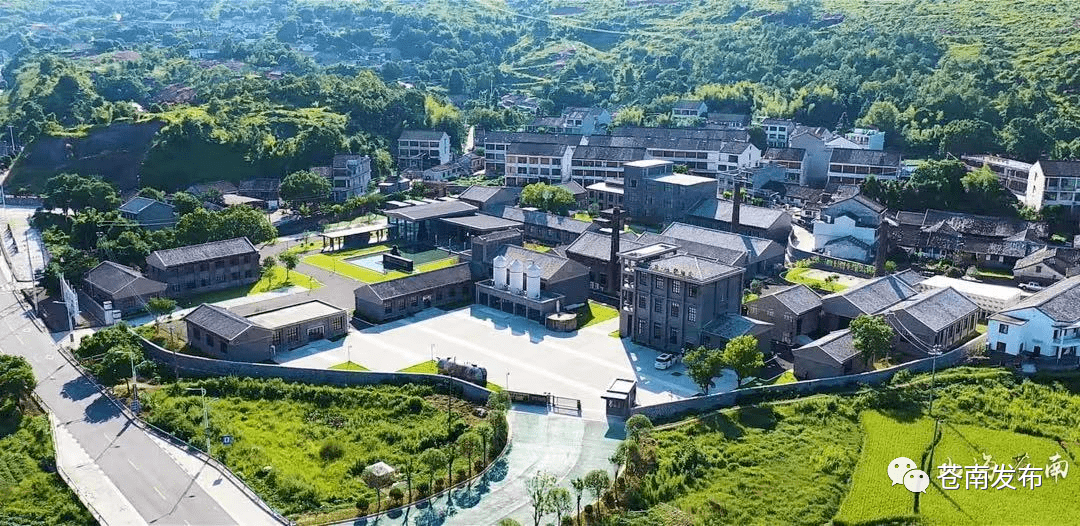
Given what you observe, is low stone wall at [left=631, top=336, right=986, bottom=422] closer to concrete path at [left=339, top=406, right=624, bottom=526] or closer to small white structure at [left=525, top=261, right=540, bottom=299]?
concrete path at [left=339, top=406, right=624, bottom=526]

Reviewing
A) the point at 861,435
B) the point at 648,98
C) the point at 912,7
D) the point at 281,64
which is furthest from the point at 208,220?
the point at 912,7

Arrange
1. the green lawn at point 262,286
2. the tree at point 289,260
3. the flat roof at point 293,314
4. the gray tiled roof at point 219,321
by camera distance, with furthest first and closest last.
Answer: the tree at point 289,260
the green lawn at point 262,286
the flat roof at point 293,314
the gray tiled roof at point 219,321

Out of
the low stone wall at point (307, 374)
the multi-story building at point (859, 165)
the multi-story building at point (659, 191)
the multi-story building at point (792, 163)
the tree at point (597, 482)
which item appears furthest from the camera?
the multi-story building at point (792, 163)

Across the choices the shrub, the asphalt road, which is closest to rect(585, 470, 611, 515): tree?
the shrub

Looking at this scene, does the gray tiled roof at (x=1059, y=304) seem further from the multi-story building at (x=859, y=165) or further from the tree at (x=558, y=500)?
the multi-story building at (x=859, y=165)

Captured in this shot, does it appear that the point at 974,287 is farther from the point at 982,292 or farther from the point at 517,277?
the point at 517,277

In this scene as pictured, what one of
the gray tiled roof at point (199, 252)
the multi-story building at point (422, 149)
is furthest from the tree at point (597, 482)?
the multi-story building at point (422, 149)
